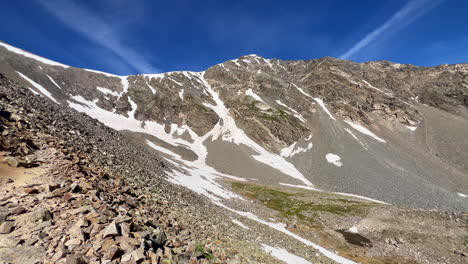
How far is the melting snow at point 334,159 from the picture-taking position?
358 feet

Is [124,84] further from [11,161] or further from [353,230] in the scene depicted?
[11,161]

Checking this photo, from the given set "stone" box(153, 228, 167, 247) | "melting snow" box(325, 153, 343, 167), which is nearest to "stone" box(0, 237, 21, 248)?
"stone" box(153, 228, 167, 247)

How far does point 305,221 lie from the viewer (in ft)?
150

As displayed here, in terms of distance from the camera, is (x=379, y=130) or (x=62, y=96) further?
(x=379, y=130)

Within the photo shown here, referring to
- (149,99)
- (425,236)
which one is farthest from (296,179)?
(149,99)

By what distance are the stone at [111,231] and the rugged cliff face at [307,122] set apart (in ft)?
254

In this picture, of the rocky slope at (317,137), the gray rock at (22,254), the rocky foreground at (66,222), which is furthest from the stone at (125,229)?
the rocky slope at (317,137)

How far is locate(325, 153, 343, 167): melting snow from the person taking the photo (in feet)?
358

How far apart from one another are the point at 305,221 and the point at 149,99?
145 metres

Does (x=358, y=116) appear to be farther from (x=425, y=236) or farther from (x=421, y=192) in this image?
(x=425, y=236)

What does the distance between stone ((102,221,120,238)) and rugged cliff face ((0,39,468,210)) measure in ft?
254

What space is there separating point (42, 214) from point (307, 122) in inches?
6152

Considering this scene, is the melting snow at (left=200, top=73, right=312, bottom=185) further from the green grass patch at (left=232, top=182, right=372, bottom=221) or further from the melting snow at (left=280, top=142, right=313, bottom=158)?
the green grass patch at (left=232, top=182, right=372, bottom=221)

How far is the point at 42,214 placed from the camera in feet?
22.8
